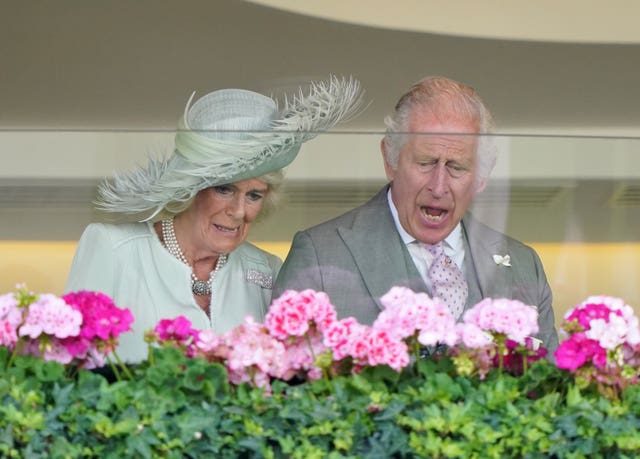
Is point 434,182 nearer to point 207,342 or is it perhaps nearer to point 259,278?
point 259,278

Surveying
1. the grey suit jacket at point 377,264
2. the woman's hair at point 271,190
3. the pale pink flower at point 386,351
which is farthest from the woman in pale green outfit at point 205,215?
the pale pink flower at point 386,351

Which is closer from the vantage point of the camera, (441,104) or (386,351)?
(386,351)

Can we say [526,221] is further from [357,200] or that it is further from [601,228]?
[357,200]

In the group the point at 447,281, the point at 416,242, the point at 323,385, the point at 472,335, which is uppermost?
the point at 416,242

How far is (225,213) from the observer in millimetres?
3172

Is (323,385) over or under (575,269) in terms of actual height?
under

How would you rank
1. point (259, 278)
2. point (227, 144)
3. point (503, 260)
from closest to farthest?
point (227, 144)
point (503, 260)
point (259, 278)

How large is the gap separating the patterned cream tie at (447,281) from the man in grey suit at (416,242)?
12mm

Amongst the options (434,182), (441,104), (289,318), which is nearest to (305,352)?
(289,318)

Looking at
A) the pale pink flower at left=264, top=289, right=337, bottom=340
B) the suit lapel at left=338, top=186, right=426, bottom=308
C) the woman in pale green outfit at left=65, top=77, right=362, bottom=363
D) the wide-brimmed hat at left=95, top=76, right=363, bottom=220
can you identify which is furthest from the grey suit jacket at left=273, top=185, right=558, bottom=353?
the pale pink flower at left=264, top=289, right=337, bottom=340

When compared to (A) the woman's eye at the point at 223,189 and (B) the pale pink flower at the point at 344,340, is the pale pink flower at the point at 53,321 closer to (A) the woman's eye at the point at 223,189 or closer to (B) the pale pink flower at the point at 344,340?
(B) the pale pink flower at the point at 344,340

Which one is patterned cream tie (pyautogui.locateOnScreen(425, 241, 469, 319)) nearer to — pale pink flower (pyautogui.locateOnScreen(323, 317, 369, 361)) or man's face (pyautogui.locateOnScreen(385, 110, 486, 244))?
man's face (pyautogui.locateOnScreen(385, 110, 486, 244))

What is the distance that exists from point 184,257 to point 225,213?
7.9 inches

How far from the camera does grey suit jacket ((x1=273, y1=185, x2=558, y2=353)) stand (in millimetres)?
3107
